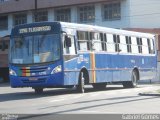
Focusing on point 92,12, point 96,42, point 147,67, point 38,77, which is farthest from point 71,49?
point 92,12

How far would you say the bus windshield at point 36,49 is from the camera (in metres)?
22.7

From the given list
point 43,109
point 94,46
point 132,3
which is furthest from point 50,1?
point 43,109

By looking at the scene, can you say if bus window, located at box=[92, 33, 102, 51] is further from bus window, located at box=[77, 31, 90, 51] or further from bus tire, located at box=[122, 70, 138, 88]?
bus tire, located at box=[122, 70, 138, 88]

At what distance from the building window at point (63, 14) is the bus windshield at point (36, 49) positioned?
36.8 meters

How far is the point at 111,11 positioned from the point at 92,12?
2556 millimetres

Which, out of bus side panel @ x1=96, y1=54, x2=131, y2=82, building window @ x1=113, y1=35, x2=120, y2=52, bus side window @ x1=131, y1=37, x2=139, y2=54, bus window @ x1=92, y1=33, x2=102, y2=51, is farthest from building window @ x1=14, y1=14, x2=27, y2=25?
bus window @ x1=92, y1=33, x2=102, y2=51

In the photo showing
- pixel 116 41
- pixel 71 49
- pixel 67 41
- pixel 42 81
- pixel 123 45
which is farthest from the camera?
pixel 123 45

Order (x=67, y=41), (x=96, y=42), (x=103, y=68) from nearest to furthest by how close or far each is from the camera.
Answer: (x=67, y=41) → (x=96, y=42) → (x=103, y=68)

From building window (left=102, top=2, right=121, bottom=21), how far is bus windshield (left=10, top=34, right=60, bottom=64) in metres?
33.2

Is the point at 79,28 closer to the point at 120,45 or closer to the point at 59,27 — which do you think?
the point at 59,27

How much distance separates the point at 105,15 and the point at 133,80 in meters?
27.1

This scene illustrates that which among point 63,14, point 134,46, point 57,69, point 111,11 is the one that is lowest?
point 57,69

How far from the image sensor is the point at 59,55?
22.6 metres

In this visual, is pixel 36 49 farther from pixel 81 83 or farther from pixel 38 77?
pixel 81 83
